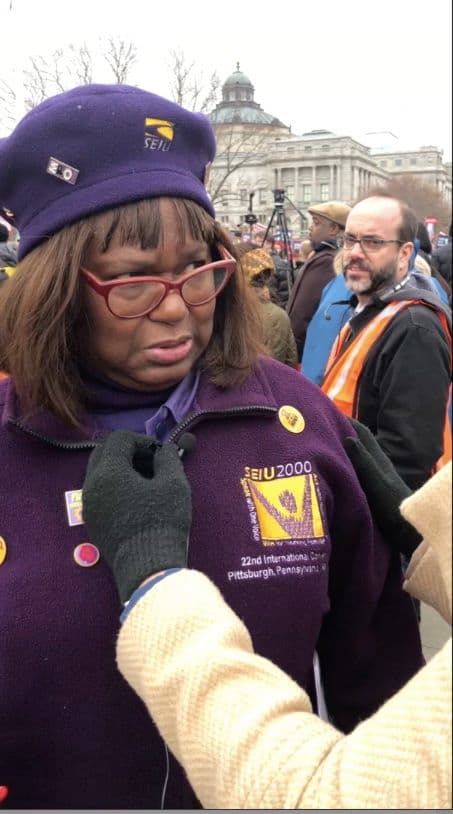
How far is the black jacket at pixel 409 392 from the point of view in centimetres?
311

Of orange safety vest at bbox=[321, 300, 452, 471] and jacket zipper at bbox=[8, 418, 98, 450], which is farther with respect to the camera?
orange safety vest at bbox=[321, 300, 452, 471]

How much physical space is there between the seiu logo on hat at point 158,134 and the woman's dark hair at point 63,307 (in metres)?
0.10

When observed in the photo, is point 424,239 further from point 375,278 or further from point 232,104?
point 232,104

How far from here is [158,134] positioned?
4.74 ft

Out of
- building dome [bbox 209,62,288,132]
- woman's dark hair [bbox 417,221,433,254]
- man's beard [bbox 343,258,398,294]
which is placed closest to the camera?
man's beard [bbox 343,258,398,294]

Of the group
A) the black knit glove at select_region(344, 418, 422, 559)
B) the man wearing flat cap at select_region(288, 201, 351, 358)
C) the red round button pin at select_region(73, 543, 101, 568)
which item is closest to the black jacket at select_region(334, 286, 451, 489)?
the black knit glove at select_region(344, 418, 422, 559)

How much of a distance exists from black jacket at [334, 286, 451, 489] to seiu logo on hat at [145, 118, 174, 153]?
1.91 m

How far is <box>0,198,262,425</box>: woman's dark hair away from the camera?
1.41 metres

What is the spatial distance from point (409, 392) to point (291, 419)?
1.68 m

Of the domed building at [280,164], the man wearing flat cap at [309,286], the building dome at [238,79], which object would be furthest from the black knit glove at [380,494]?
the building dome at [238,79]

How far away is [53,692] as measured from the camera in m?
1.29

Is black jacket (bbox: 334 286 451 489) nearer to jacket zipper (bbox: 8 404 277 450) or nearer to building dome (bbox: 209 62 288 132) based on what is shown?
jacket zipper (bbox: 8 404 277 450)

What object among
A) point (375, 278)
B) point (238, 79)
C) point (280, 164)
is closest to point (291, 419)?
point (375, 278)

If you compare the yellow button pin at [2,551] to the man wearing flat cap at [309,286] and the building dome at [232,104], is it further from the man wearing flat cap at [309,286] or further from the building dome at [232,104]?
the building dome at [232,104]
